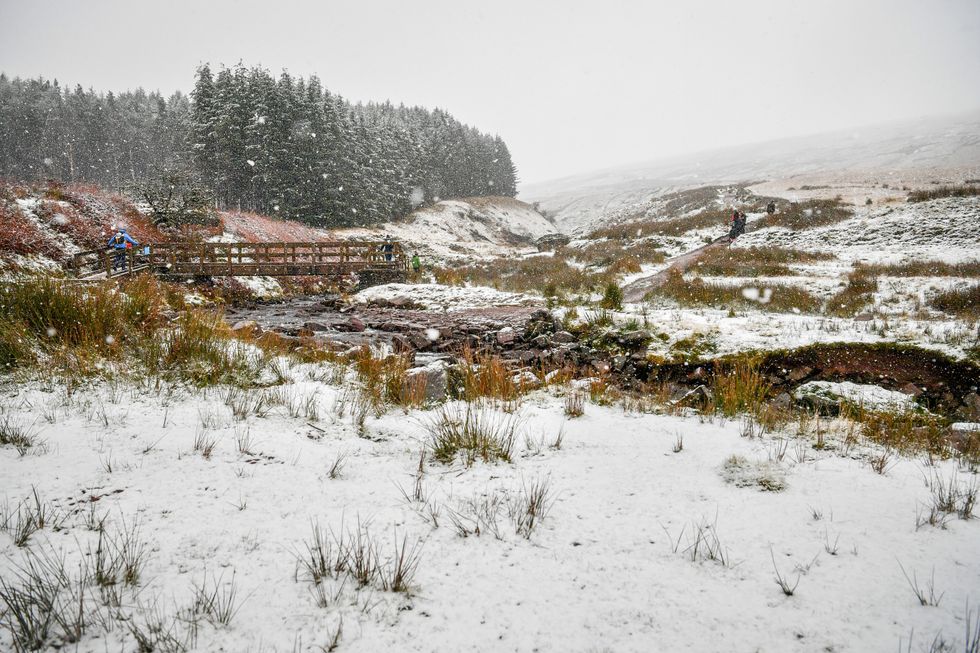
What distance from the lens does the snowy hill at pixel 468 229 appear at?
44.0 metres

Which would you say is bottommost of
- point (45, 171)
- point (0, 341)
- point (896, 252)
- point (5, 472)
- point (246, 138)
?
point (896, 252)

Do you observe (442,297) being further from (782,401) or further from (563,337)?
(782,401)

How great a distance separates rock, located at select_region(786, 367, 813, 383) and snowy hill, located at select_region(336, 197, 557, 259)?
110 ft

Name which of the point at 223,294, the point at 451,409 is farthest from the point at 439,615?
the point at 223,294

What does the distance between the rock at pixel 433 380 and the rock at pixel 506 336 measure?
3599 millimetres

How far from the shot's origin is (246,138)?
39781mm

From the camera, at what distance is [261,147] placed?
38656 millimetres

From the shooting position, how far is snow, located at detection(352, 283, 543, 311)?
1378cm

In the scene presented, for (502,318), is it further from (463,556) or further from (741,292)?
(463,556)

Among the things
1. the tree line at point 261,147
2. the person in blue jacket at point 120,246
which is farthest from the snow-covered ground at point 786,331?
the tree line at point 261,147

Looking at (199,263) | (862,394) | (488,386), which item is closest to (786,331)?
(862,394)

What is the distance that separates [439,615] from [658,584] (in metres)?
0.90

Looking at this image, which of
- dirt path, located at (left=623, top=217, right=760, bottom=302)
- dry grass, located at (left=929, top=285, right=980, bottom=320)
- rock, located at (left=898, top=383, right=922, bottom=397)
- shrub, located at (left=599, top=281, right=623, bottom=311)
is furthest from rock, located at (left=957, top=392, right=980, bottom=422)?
dirt path, located at (left=623, top=217, right=760, bottom=302)

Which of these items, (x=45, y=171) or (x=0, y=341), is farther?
(x=45, y=171)
